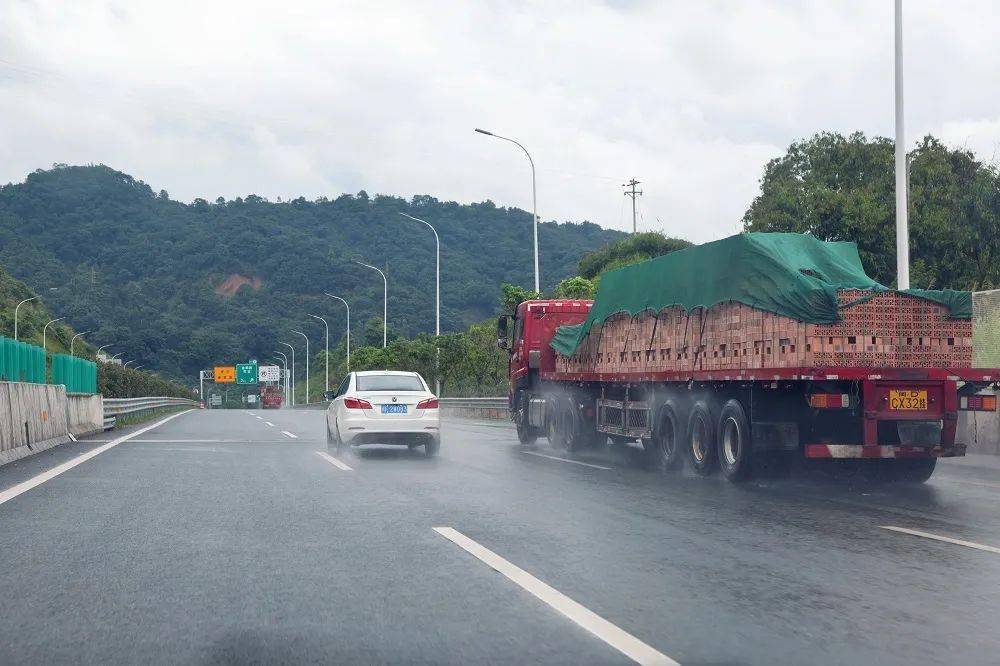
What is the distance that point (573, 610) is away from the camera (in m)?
5.92

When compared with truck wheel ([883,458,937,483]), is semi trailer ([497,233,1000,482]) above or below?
above

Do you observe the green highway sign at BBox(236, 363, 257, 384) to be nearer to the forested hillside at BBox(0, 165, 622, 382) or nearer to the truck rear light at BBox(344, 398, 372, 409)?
the forested hillside at BBox(0, 165, 622, 382)

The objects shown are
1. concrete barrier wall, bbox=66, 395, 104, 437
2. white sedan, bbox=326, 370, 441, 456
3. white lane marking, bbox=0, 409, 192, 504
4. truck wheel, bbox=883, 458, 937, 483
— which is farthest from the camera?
concrete barrier wall, bbox=66, 395, 104, 437

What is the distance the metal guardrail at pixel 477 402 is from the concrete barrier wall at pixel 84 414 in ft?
51.0

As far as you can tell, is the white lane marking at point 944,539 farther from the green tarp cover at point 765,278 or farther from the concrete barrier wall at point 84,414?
the concrete barrier wall at point 84,414

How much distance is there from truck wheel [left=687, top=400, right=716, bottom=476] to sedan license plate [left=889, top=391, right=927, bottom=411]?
7.56 feet

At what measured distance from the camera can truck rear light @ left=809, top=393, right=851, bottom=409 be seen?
39.9ft

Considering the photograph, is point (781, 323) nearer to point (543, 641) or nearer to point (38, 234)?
point (543, 641)

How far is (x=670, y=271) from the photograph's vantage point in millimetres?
15555

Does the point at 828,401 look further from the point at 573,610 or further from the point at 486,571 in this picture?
the point at 573,610

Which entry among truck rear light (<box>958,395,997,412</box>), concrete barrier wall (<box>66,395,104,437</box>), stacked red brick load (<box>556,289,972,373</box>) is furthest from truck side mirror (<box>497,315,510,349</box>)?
truck rear light (<box>958,395,997,412</box>)

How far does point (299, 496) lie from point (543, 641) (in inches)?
259

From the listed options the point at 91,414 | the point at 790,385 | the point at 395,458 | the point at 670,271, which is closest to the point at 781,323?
the point at 790,385

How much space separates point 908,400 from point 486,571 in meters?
6.99
